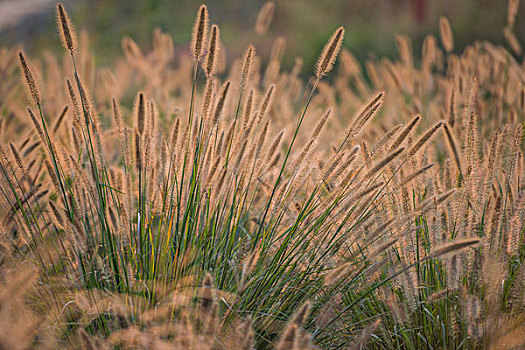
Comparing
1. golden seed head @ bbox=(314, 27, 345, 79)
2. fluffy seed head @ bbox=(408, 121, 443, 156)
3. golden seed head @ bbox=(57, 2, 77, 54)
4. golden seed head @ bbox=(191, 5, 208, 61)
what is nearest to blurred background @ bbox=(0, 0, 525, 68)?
golden seed head @ bbox=(57, 2, 77, 54)

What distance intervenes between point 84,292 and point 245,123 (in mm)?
844

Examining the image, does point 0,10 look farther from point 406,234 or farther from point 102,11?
point 406,234

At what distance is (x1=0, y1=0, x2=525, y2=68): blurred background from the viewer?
29.0ft

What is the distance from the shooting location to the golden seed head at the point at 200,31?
1821mm

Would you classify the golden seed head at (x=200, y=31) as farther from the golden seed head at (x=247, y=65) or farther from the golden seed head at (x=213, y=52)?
the golden seed head at (x=247, y=65)

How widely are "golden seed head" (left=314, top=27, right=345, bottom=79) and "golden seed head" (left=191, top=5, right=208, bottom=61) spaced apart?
422 mm

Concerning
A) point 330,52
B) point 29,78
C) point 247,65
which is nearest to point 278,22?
point 247,65

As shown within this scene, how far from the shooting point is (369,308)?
1842 millimetres

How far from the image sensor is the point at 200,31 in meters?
1.84

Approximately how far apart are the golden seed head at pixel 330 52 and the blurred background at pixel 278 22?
685 centimetres

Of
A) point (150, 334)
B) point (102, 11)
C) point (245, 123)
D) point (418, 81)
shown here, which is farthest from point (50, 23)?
point (150, 334)

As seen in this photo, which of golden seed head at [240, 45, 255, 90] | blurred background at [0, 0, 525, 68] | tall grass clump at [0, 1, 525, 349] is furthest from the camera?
blurred background at [0, 0, 525, 68]

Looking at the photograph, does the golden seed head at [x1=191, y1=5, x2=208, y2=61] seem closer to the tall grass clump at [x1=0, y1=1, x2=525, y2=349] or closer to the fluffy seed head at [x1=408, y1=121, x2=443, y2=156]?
the tall grass clump at [x1=0, y1=1, x2=525, y2=349]

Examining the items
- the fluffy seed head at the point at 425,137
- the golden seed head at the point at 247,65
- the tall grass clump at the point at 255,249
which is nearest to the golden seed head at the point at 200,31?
the tall grass clump at the point at 255,249
